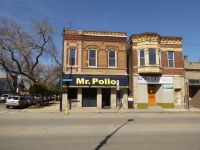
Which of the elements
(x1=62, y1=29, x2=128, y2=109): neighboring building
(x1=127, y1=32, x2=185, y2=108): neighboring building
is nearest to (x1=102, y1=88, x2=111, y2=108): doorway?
(x1=62, y1=29, x2=128, y2=109): neighboring building

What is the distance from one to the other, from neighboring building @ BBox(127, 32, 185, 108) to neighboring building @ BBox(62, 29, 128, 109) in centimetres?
146

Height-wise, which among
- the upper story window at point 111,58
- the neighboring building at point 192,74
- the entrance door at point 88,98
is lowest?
the entrance door at point 88,98

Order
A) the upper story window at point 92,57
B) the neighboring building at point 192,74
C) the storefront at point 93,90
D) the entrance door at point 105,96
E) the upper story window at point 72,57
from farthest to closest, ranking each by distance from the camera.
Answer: the neighboring building at point 192,74
the entrance door at point 105,96
the upper story window at point 92,57
the upper story window at point 72,57
the storefront at point 93,90

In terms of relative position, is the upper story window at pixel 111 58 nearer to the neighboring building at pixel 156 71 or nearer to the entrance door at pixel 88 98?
the neighboring building at pixel 156 71

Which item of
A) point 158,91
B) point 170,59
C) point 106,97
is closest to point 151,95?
point 158,91

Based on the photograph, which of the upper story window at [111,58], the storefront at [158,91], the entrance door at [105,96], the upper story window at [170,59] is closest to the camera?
the storefront at [158,91]

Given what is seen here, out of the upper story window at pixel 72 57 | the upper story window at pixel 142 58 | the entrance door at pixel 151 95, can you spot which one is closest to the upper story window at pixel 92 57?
the upper story window at pixel 72 57

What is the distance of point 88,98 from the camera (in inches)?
858

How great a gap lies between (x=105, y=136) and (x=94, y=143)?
3.89 ft

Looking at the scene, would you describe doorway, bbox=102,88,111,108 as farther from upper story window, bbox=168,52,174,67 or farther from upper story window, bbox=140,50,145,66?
upper story window, bbox=168,52,174,67

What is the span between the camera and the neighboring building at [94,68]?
21328 millimetres

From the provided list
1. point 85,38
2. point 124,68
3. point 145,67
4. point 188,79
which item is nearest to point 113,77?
point 124,68

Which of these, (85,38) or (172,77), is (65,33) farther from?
(172,77)

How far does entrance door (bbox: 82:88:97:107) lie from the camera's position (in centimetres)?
2170
